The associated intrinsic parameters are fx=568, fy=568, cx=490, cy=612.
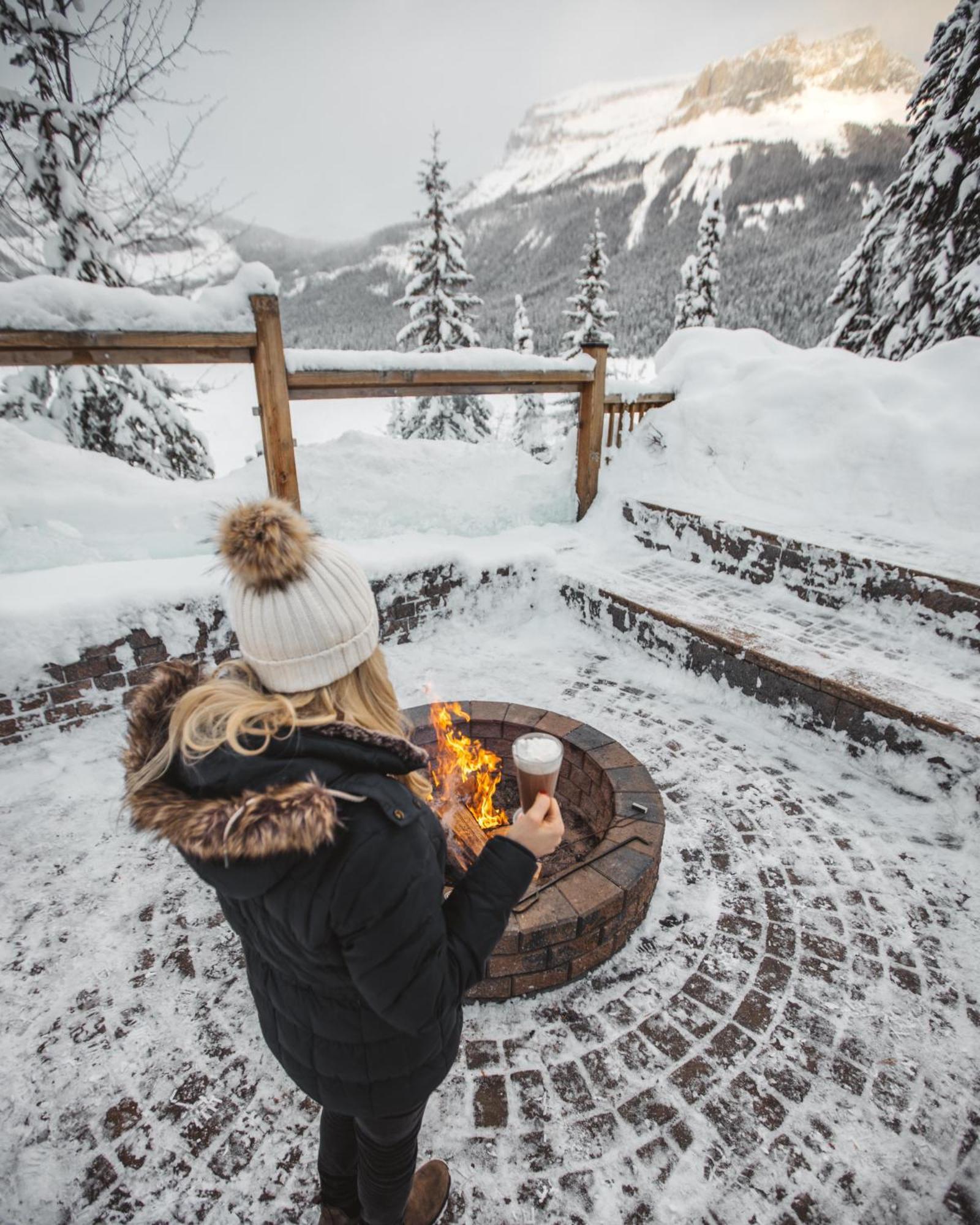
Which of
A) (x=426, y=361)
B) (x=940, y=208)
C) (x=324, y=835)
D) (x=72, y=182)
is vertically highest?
(x=940, y=208)

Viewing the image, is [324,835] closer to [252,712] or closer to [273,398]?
[252,712]

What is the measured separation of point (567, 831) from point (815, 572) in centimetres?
328

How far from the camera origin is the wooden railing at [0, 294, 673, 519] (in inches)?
145

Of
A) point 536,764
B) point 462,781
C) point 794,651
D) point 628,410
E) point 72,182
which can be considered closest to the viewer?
point 536,764

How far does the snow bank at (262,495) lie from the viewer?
15.0 ft

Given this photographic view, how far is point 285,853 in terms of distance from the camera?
0.96 m

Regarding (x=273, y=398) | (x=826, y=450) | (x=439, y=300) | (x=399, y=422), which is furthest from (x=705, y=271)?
(x=273, y=398)

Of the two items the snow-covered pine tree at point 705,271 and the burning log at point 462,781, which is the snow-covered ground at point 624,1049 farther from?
the snow-covered pine tree at point 705,271

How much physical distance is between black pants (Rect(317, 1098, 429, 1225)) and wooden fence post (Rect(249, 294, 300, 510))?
13.0ft

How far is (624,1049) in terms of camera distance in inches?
79.0

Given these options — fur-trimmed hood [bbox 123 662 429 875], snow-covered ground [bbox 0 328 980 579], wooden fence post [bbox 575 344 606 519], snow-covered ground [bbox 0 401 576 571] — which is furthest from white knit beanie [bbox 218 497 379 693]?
wooden fence post [bbox 575 344 606 519]

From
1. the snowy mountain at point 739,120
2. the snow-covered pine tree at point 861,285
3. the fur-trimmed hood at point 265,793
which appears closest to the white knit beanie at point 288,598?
the fur-trimmed hood at point 265,793

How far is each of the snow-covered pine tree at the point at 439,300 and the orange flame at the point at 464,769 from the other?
14.6 meters

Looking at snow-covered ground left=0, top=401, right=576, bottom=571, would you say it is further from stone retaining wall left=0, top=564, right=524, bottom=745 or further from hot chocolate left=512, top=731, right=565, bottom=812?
hot chocolate left=512, top=731, right=565, bottom=812
